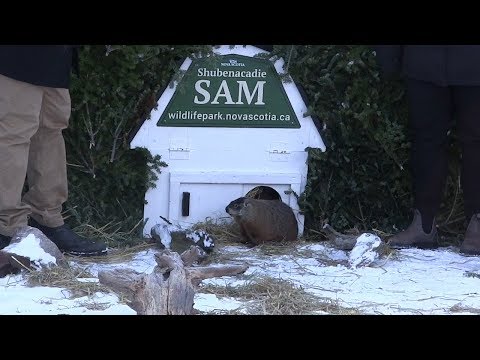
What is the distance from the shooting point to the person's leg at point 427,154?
446cm

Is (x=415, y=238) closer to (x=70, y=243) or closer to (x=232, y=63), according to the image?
(x=232, y=63)

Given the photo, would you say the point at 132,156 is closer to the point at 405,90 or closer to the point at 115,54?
the point at 115,54

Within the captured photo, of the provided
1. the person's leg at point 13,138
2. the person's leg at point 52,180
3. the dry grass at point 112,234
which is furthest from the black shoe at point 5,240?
the dry grass at point 112,234

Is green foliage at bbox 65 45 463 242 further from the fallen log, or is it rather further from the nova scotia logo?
the fallen log

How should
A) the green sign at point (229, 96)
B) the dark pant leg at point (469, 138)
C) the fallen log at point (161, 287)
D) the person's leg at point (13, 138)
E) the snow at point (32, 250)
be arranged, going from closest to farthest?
the fallen log at point (161, 287)
the snow at point (32, 250)
the person's leg at point (13, 138)
the dark pant leg at point (469, 138)
the green sign at point (229, 96)

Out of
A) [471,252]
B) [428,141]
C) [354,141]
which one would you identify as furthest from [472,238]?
[354,141]

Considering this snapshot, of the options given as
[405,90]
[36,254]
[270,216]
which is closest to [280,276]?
[270,216]

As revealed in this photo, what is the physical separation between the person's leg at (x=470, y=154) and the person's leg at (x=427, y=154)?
0.08 m

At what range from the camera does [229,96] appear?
15.4ft

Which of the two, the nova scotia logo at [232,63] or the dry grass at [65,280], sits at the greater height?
the nova scotia logo at [232,63]

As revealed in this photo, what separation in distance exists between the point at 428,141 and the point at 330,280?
1.00 metres

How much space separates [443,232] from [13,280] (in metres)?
2.25

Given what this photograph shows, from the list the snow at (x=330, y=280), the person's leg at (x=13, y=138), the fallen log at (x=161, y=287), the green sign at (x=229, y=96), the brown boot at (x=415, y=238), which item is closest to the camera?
the fallen log at (x=161, y=287)

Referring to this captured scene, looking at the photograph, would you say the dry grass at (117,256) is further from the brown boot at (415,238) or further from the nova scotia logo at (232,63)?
the brown boot at (415,238)
